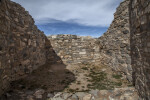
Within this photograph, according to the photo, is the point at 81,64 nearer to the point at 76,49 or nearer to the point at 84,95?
the point at 76,49

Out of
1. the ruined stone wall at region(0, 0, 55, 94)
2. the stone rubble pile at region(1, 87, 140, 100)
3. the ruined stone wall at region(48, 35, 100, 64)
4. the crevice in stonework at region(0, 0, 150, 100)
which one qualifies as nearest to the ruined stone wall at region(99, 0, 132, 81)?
the crevice in stonework at region(0, 0, 150, 100)

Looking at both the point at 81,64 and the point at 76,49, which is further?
the point at 76,49

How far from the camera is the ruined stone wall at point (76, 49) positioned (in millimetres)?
9844

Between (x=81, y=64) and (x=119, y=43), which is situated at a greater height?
(x=119, y=43)

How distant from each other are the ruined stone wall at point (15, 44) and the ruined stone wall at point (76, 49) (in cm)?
268

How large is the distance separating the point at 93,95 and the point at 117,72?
3.02 meters

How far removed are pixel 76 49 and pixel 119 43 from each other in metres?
4.26

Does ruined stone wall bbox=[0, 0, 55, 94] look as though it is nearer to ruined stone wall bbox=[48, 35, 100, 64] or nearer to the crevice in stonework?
the crevice in stonework

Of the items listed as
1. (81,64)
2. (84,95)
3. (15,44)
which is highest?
(15,44)

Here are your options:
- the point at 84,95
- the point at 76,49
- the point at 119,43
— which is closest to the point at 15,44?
the point at 84,95

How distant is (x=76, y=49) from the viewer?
996 cm

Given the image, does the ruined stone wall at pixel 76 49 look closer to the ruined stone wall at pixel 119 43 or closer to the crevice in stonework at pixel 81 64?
the crevice in stonework at pixel 81 64

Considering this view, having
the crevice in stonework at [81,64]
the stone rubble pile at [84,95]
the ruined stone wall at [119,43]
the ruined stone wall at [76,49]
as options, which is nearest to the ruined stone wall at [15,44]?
the crevice in stonework at [81,64]

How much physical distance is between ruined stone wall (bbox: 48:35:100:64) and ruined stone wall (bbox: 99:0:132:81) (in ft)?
4.96
